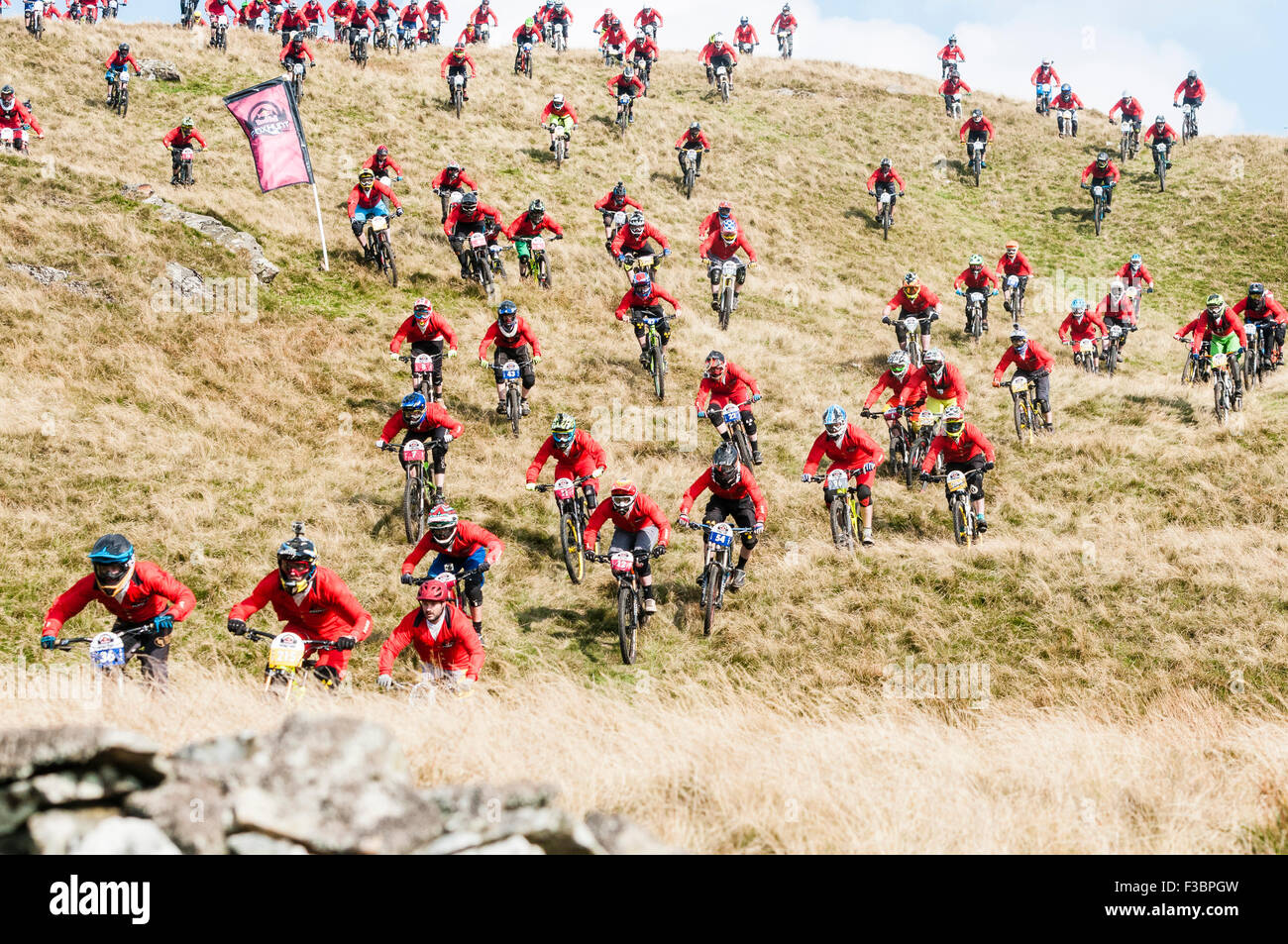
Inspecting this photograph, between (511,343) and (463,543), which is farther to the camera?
(511,343)

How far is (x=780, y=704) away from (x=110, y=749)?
6.61 metres

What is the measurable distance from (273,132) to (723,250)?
11.1 m

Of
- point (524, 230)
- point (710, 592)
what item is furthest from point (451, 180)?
point (710, 592)

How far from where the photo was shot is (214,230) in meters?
23.6

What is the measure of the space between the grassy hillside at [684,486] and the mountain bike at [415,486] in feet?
1.35

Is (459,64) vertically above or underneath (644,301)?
above

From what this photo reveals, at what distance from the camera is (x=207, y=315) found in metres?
20.8

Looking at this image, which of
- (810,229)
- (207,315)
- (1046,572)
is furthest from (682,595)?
(810,229)

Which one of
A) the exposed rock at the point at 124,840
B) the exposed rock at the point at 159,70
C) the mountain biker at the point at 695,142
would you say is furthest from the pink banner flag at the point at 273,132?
the exposed rock at the point at 124,840

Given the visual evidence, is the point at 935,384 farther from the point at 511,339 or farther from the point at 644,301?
the point at 511,339

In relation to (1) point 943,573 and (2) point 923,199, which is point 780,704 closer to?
(1) point 943,573

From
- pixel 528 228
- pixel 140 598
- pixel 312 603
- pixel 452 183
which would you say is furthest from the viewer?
pixel 452 183

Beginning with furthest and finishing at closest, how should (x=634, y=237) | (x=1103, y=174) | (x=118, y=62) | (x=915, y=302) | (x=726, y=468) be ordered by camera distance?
(x=1103, y=174)
(x=118, y=62)
(x=634, y=237)
(x=915, y=302)
(x=726, y=468)

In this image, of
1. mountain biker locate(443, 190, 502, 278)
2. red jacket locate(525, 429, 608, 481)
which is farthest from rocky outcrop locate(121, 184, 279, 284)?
red jacket locate(525, 429, 608, 481)
